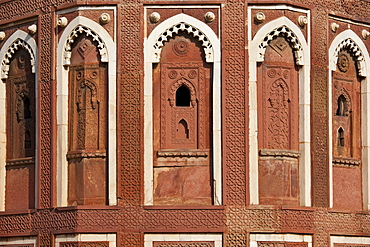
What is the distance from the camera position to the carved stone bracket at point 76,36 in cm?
2438

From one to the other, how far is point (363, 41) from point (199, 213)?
17.3 feet

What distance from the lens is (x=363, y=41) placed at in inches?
1025

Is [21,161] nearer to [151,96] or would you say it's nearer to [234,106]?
[151,96]

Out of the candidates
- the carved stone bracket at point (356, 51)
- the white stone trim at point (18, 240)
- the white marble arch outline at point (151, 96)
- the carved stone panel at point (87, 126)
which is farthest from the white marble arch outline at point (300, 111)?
the white stone trim at point (18, 240)

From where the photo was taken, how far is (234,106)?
24078 mm

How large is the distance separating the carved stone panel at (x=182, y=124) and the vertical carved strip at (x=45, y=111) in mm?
2123

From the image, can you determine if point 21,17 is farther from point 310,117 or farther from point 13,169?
point 310,117

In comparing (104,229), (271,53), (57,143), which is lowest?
(104,229)

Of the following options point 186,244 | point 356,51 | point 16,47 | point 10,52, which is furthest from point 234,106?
point 10,52

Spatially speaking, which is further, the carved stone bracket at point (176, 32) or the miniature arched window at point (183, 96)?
the miniature arched window at point (183, 96)

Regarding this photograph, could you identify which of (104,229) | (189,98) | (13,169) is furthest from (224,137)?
(13,169)

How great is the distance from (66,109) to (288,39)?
4451 mm

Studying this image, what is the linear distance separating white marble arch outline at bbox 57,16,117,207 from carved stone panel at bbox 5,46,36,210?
3.02ft

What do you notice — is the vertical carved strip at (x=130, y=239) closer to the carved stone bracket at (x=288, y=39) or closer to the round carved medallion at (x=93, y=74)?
the round carved medallion at (x=93, y=74)
